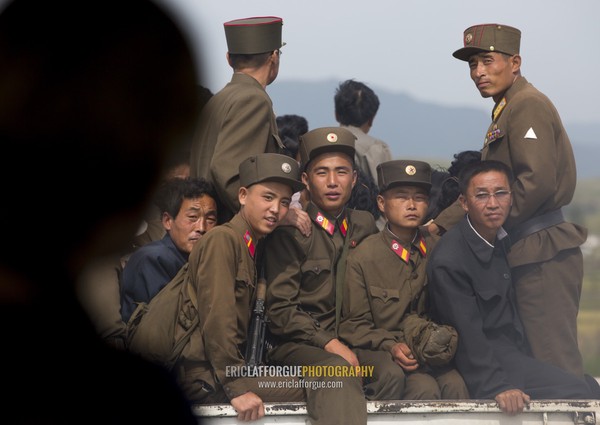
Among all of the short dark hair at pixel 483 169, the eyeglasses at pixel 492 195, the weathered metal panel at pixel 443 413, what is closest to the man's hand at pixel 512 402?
the weathered metal panel at pixel 443 413

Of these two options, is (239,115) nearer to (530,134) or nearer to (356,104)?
(530,134)

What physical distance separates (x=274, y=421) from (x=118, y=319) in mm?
920

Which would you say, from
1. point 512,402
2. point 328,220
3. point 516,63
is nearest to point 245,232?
point 328,220

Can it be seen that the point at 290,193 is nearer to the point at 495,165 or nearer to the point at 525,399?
the point at 495,165

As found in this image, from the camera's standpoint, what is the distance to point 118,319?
493 cm

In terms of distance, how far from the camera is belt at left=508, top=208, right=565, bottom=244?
5.52 metres

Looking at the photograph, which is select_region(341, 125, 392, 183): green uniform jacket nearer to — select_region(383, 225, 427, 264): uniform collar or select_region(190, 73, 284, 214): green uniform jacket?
select_region(383, 225, 427, 264): uniform collar

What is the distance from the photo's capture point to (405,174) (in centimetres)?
553

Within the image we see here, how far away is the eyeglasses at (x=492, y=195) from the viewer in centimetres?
543

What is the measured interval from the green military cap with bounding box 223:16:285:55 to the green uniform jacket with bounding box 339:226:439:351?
1.15 m

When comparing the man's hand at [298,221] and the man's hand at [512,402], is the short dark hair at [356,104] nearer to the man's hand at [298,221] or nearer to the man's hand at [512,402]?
the man's hand at [298,221]

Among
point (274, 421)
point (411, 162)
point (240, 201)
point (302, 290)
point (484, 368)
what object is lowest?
point (274, 421)

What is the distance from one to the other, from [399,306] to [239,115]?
1.26 m

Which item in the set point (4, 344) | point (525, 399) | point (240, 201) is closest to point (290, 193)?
point (240, 201)
